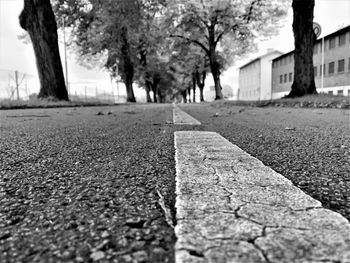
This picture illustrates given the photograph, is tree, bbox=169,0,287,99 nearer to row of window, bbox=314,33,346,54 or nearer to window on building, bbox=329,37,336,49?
row of window, bbox=314,33,346,54

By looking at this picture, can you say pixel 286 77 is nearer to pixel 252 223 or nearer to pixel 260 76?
pixel 260 76

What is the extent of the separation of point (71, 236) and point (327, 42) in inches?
1659

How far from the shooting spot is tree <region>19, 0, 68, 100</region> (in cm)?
1236

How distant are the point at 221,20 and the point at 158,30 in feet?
17.4

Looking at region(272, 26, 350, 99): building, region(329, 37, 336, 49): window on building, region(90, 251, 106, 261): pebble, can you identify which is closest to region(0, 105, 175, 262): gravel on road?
region(90, 251, 106, 261): pebble

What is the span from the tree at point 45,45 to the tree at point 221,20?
10477 mm

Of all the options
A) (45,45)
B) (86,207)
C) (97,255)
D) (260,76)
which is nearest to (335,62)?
(260,76)

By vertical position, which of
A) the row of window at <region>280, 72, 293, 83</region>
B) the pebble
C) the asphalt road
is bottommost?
the pebble

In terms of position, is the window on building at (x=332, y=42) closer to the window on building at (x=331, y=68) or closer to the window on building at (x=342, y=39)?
the window on building at (x=342, y=39)

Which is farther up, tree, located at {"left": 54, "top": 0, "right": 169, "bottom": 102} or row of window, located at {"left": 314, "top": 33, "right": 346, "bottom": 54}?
row of window, located at {"left": 314, "top": 33, "right": 346, "bottom": 54}

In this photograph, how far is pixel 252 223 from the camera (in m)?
0.73

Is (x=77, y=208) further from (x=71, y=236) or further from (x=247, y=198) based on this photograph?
(x=247, y=198)

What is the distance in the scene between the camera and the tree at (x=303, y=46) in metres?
11.5

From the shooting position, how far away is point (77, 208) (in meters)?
0.90
